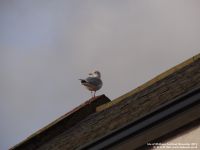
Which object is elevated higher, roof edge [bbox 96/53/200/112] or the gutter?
roof edge [bbox 96/53/200/112]

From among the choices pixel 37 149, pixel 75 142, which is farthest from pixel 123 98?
pixel 37 149

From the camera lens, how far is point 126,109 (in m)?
9.66

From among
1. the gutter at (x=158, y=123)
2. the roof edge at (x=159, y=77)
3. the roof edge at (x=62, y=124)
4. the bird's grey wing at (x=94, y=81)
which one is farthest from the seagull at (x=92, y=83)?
the gutter at (x=158, y=123)

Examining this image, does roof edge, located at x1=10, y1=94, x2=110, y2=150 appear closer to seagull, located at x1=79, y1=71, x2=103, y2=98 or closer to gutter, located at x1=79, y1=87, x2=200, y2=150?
seagull, located at x1=79, y1=71, x2=103, y2=98

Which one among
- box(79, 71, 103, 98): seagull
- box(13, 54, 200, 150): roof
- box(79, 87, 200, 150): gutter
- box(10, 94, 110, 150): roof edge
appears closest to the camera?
box(79, 87, 200, 150): gutter

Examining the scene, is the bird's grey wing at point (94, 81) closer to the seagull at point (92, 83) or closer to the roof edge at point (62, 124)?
the seagull at point (92, 83)

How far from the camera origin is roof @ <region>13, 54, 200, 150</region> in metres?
7.77

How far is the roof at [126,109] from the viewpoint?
25.5 feet

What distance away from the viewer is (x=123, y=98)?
1173cm

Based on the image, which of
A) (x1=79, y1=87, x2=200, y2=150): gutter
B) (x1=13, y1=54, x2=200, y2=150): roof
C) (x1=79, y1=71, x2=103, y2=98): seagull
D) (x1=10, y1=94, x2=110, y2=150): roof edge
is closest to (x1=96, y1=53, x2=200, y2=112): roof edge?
(x1=13, y1=54, x2=200, y2=150): roof

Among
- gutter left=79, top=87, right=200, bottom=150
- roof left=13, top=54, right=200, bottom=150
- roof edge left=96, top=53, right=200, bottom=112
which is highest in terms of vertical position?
roof edge left=96, top=53, right=200, bottom=112

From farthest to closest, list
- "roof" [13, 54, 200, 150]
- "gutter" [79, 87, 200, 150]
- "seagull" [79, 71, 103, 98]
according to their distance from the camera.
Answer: "seagull" [79, 71, 103, 98] → "roof" [13, 54, 200, 150] → "gutter" [79, 87, 200, 150]

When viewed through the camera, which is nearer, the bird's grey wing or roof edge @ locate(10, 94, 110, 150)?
roof edge @ locate(10, 94, 110, 150)

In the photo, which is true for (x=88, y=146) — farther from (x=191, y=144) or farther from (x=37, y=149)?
(x=37, y=149)
